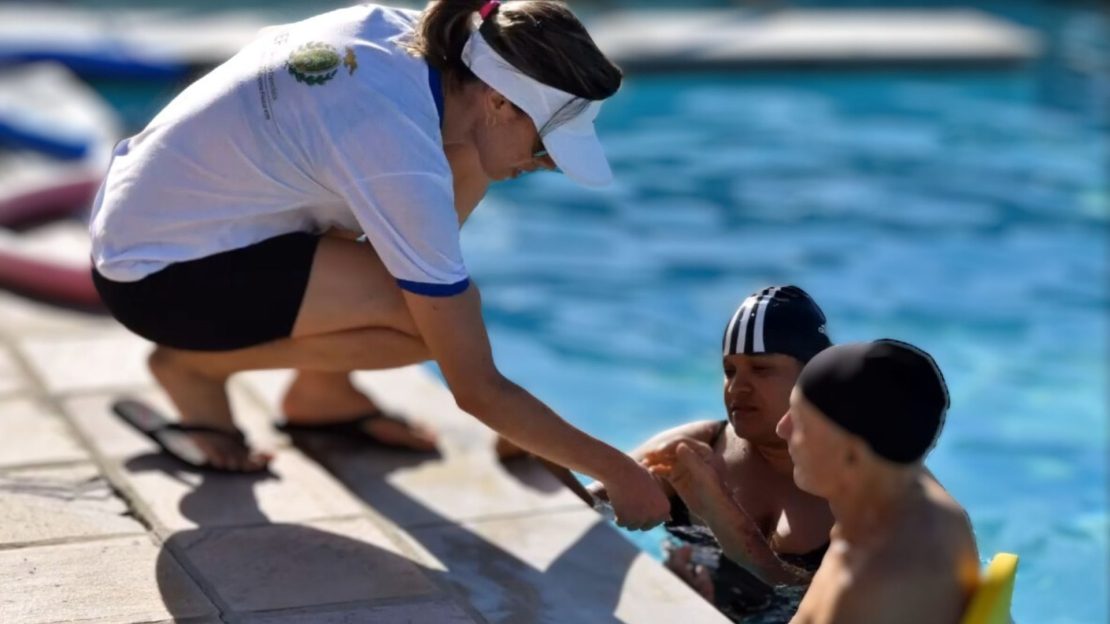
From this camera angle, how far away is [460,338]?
353 centimetres

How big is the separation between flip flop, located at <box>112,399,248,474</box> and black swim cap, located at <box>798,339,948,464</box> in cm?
212

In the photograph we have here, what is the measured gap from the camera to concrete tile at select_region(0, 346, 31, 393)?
4902mm

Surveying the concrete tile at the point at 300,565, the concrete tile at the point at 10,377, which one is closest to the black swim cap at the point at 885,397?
the concrete tile at the point at 300,565

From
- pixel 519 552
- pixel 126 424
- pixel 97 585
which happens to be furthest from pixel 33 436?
pixel 519 552

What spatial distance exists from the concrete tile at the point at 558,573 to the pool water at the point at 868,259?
959 millimetres

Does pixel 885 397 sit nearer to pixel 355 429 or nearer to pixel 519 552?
pixel 519 552

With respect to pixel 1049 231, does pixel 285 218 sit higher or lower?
higher

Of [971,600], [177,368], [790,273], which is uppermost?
[971,600]

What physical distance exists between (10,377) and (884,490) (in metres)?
3.27

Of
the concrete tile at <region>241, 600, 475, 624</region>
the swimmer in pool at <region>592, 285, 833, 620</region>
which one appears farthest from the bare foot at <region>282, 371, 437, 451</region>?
the concrete tile at <region>241, 600, 475, 624</region>

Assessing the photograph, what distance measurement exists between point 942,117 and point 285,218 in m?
8.47

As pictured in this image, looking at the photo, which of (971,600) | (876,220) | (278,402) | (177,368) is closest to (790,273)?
(876,220)

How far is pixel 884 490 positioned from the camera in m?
2.68

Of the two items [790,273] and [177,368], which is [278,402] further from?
[790,273]
